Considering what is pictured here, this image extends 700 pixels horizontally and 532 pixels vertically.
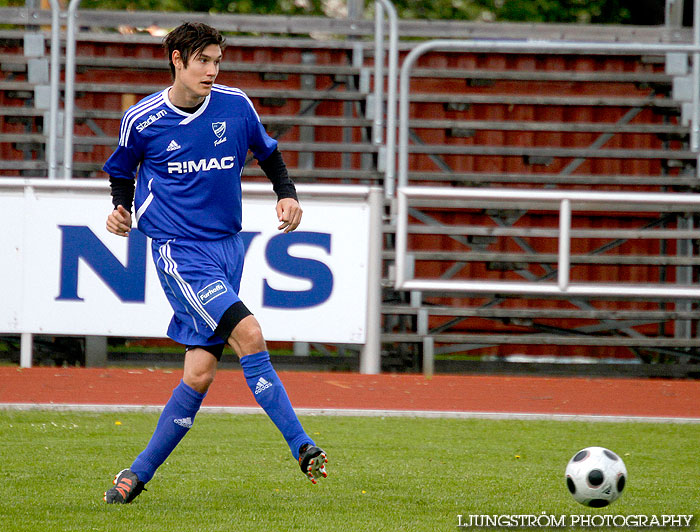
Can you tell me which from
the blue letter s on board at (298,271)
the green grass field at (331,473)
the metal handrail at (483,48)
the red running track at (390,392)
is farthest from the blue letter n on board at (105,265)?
the metal handrail at (483,48)

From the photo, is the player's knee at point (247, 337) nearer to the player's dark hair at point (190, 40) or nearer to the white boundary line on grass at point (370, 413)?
the player's dark hair at point (190, 40)

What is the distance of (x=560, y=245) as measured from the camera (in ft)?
31.3

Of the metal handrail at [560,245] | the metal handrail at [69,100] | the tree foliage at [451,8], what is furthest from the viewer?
the tree foliage at [451,8]

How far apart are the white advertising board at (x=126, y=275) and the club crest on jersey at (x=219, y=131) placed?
4489 millimetres

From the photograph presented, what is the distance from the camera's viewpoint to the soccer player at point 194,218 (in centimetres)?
439

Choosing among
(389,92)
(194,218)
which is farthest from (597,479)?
(389,92)

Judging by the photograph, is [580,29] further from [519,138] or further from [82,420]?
[82,420]

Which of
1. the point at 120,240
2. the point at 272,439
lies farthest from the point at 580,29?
the point at 272,439

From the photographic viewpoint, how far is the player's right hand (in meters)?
4.57

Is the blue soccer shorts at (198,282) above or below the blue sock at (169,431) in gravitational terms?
above

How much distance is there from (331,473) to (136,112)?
2016 millimetres

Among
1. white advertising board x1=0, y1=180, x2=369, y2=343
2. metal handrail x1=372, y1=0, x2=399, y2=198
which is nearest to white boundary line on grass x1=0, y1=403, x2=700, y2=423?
white advertising board x1=0, y1=180, x2=369, y2=343

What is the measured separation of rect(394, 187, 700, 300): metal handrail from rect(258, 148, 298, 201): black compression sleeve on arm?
4.61 metres

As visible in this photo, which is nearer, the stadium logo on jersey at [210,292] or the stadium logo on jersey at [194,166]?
the stadium logo on jersey at [210,292]
